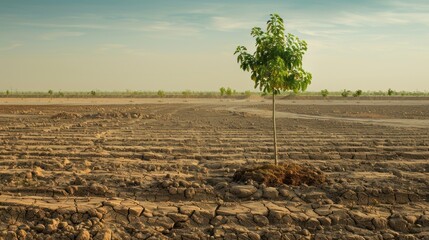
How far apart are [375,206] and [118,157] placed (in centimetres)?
713

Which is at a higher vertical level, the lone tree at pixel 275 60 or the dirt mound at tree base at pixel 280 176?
the lone tree at pixel 275 60

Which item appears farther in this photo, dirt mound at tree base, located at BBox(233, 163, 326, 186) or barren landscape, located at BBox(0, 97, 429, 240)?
dirt mound at tree base, located at BBox(233, 163, 326, 186)

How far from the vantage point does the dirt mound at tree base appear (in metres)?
9.00

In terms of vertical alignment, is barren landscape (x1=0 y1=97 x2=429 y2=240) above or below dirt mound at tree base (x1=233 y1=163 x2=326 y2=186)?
below

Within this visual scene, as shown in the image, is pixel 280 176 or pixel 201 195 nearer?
pixel 201 195

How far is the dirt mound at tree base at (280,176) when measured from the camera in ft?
29.5

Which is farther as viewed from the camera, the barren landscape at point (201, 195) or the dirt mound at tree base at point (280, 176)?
the dirt mound at tree base at point (280, 176)

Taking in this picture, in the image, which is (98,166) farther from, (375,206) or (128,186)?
(375,206)

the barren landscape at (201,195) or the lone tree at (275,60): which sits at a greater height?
the lone tree at (275,60)

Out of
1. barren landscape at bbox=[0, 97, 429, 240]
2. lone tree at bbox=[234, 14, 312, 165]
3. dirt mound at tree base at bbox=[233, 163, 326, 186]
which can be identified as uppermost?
lone tree at bbox=[234, 14, 312, 165]

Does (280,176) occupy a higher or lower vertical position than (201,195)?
higher


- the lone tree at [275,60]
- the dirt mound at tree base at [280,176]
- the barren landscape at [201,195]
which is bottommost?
the barren landscape at [201,195]

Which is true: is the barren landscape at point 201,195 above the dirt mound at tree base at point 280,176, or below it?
below

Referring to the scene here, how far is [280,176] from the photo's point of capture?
9.18 m
